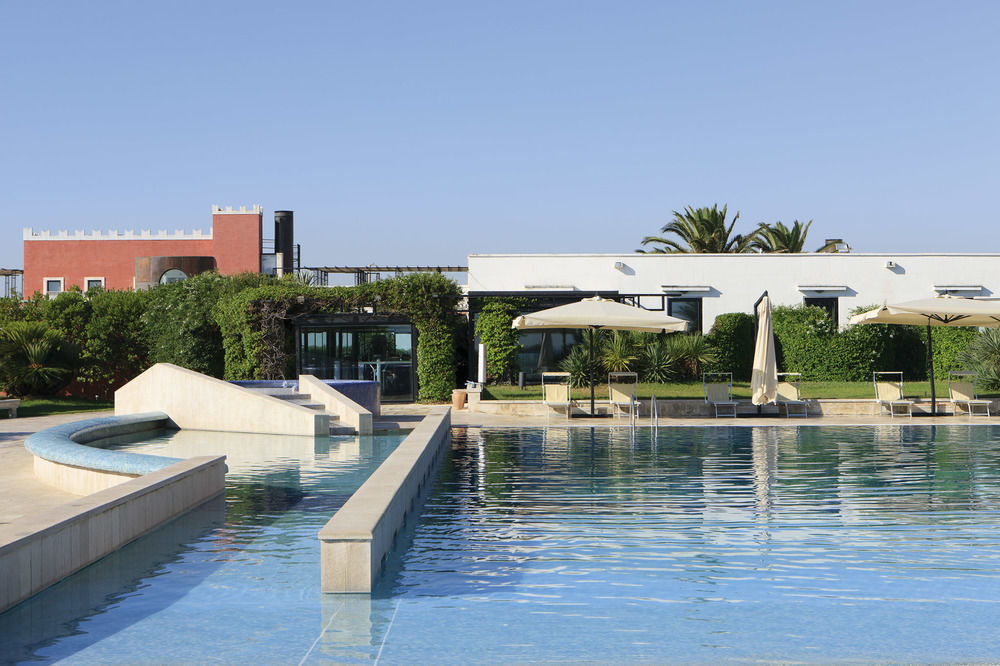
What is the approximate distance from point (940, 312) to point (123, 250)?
45717 millimetres

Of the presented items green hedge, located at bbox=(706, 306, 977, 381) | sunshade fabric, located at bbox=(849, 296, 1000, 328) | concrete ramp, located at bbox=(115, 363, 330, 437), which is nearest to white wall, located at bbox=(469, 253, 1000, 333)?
green hedge, located at bbox=(706, 306, 977, 381)

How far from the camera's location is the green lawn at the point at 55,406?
887 inches

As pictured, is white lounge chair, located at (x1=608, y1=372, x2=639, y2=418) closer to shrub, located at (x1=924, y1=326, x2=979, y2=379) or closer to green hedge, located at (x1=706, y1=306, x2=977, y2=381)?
green hedge, located at (x1=706, y1=306, x2=977, y2=381)

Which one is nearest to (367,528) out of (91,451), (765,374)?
(91,451)

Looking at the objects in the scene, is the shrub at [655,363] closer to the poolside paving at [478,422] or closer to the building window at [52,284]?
the poolside paving at [478,422]

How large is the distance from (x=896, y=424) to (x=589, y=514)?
33.7 ft

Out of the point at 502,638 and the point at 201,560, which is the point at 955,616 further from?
the point at 201,560

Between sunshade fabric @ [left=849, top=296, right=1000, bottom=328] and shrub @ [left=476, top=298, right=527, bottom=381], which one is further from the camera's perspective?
shrub @ [left=476, top=298, right=527, bottom=381]

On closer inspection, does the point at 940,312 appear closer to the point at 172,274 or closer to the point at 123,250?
the point at 172,274

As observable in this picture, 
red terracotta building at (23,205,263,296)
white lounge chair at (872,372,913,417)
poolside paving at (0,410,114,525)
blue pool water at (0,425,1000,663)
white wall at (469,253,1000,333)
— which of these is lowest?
blue pool water at (0,425,1000,663)

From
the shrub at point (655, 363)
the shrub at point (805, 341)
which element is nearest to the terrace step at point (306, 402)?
the shrub at point (655, 363)

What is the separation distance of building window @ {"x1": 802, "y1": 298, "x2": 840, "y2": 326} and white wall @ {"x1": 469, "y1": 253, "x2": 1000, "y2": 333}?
13cm

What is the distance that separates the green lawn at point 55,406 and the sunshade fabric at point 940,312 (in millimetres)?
18947

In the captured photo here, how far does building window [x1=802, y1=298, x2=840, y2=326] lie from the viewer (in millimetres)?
27266
